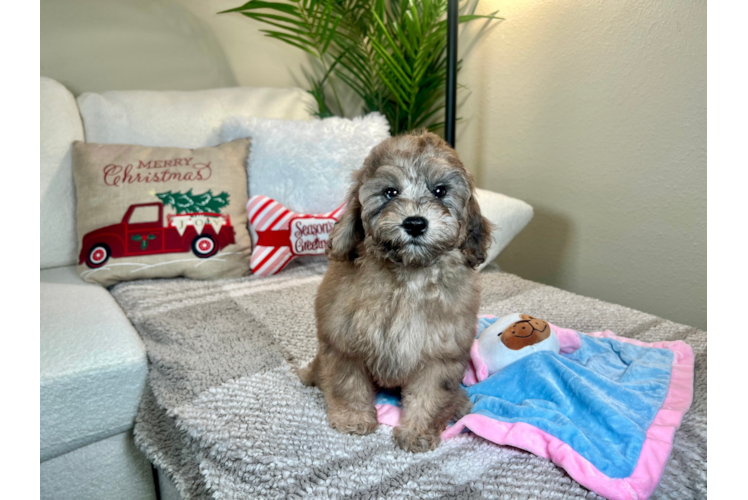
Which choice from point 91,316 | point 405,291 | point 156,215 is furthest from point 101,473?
point 405,291

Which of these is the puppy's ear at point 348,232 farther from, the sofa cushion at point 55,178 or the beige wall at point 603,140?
the sofa cushion at point 55,178

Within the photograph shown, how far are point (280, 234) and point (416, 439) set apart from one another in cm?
114

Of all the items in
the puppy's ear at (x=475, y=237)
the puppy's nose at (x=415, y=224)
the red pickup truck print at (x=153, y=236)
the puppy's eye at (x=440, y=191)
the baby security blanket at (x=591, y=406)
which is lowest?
the baby security blanket at (x=591, y=406)

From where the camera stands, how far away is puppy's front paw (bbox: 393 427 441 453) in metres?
0.99

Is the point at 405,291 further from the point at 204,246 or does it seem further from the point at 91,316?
the point at 204,246

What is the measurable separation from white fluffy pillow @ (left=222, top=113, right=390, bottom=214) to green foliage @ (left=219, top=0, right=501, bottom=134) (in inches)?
16.7

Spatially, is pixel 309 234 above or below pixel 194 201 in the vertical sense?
below

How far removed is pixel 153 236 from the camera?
1838 mm

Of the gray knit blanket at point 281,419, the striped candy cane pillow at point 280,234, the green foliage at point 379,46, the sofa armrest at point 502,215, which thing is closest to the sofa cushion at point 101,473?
the gray knit blanket at point 281,419

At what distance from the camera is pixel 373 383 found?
1135 mm

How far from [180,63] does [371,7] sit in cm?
94

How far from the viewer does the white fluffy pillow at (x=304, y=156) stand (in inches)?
80.5

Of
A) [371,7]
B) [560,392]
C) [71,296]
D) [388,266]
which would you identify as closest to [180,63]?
[371,7]

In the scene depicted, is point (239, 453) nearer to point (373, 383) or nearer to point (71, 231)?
point (373, 383)
